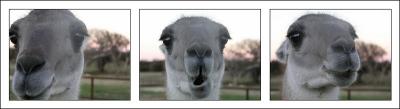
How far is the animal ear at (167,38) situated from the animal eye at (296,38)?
0.96 metres

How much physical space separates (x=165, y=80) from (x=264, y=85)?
2.79 feet

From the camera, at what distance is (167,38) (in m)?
5.30

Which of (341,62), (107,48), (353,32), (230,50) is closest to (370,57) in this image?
(353,32)

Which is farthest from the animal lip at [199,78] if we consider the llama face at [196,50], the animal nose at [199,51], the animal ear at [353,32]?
the animal ear at [353,32]

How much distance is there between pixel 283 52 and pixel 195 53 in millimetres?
706

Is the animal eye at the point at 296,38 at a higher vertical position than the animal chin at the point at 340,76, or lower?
higher

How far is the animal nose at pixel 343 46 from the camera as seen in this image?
4852 millimetres

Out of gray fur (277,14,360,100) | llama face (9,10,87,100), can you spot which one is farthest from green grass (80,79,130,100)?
gray fur (277,14,360,100)

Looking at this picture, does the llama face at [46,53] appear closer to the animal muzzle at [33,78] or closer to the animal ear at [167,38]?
the animal muzzle at [33,78]

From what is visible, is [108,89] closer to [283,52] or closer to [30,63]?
[30,63]

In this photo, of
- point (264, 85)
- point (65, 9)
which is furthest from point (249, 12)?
point (65, 9)

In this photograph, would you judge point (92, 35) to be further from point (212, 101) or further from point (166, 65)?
point (212, 101)

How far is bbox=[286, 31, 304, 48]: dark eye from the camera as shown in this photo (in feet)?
16.6

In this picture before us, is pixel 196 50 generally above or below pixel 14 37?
below
